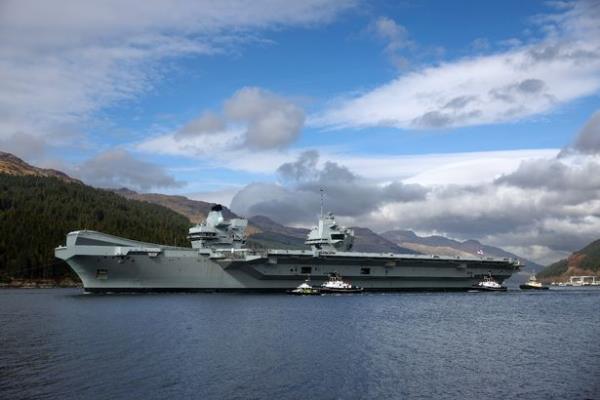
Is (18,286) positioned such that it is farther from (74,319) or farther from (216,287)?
(74,319)

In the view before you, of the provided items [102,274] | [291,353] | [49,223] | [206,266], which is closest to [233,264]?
[206,266]

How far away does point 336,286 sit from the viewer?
69750 mm

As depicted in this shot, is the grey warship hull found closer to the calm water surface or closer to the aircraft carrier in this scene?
the aircraft carrier

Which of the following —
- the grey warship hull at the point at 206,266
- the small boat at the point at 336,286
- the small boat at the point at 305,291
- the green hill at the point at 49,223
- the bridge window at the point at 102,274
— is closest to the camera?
the grey warship hull at the point at 206,266

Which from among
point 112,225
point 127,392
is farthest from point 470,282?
point 112,225

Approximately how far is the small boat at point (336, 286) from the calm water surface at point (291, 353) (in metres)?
18.6

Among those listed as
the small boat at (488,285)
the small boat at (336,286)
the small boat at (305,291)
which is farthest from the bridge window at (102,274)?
the small boat at (488,285)

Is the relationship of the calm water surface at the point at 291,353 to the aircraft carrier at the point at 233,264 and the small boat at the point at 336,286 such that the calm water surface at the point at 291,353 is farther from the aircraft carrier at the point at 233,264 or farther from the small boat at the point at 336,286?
the small boat at the point at 336,286

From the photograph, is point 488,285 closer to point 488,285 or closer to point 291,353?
point 488,285

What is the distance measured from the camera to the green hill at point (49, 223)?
389 ft

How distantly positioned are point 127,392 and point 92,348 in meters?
9.41

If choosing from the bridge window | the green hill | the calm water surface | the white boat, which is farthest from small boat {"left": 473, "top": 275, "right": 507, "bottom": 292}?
the green hill

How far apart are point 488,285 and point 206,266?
4097 cm

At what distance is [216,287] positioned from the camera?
6725 cm
